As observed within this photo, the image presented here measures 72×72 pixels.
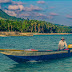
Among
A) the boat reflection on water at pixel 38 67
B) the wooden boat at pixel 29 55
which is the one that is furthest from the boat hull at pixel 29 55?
the boat reflection on water at pixel 38 67

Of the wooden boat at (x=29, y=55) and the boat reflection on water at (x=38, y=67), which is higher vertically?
the wooden boat at (x=29, y=55)

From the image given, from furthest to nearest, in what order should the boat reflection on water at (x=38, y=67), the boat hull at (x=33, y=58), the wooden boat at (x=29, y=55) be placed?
the boat hull at (x=33, y=58), the wooden boat at (x=29, y=55), the boat reflection on water at (x=38, y=67)

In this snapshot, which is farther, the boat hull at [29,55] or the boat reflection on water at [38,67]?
the boat hull at [29,55]

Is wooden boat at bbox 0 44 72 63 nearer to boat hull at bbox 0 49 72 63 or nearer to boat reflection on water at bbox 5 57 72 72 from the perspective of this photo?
boat hull at bbox 0 49 72 63

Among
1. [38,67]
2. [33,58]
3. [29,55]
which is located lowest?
[38,67]

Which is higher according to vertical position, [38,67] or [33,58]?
[33,58]

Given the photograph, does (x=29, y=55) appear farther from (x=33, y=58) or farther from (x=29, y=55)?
(x=33, y=58)

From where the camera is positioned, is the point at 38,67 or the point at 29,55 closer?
the point at 38,67

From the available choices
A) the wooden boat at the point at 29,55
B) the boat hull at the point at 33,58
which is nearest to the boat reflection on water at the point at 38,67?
the boat hull at the point at 33,58

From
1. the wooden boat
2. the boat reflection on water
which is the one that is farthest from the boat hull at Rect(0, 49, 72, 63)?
the boat reflection on water

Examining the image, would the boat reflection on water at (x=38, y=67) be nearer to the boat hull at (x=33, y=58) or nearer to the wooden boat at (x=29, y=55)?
the boat hull at (x=33, y=58)

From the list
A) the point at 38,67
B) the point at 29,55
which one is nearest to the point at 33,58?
the point at 29,55

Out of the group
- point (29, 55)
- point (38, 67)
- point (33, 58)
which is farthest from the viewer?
point (33, 58)

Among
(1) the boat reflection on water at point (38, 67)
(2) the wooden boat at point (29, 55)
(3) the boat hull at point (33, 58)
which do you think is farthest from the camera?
(3) the boat hull at point (33, 58)
